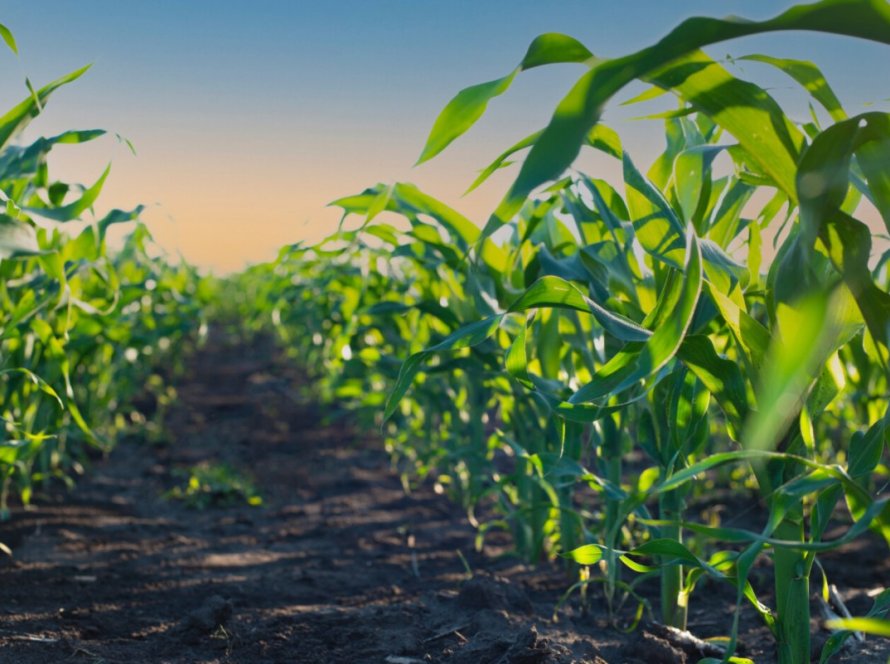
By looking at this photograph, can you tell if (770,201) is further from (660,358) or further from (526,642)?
(526,642)

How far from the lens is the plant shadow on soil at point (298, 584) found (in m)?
1.86

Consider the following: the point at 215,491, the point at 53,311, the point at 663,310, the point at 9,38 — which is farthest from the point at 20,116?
the point at 215,491

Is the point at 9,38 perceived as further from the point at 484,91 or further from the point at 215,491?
the point at 215,491

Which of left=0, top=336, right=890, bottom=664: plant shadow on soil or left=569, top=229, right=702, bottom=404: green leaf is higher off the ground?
left=569, top=229, right=702, bottom=404: green leaf

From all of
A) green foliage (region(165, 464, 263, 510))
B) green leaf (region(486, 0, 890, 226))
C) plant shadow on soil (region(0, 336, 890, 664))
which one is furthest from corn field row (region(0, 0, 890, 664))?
green foliage (region(165, 464, 263, 510))

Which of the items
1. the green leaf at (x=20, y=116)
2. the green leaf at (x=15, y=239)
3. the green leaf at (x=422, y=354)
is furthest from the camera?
the green leaf at (x=20, y=116)

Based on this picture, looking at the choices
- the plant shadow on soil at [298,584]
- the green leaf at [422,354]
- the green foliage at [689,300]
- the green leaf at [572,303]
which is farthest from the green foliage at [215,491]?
the green leaf at [572,303]

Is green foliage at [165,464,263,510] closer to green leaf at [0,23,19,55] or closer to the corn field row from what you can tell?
the corn field row

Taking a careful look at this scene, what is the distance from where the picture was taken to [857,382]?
2906 millimetres

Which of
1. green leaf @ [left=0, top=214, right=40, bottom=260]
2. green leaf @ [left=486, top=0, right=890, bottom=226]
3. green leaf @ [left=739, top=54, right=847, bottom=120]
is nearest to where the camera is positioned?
green leaf @ [left=486, top=0, right=890, bottom=226]

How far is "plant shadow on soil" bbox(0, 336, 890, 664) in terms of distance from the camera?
1858mm

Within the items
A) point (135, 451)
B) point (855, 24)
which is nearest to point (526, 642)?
point (855, 24)

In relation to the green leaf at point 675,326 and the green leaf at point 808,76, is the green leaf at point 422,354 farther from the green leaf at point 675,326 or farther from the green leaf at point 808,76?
the green leaf at point 808,76

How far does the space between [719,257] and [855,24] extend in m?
0.45
